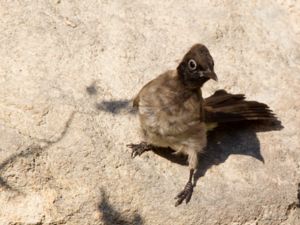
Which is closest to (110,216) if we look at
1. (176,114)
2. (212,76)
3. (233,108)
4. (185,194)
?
(185,194)

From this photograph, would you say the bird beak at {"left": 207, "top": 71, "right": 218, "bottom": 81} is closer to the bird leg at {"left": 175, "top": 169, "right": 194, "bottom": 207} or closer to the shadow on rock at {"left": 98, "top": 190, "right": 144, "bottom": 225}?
the bird leg at {"left": 175, "top": 169, "right": 194, "bottom": 207}

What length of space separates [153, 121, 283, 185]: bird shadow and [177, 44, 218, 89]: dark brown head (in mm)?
733

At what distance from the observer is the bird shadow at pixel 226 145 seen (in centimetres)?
591

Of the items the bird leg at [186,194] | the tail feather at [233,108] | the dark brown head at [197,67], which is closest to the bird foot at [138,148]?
the bird leg at [186,194]

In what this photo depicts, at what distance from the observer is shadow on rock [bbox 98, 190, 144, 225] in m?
5.24

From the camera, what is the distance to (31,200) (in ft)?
17.0

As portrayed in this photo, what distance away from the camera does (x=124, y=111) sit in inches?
234

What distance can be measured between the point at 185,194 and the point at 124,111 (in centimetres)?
105

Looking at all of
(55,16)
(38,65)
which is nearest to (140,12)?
(55,16)

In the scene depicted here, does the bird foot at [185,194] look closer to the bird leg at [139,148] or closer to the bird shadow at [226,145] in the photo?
the bird shadow at [226,145]

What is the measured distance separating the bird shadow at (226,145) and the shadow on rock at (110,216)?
0.77 meters

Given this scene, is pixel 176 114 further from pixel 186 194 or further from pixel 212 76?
pixel 186 194

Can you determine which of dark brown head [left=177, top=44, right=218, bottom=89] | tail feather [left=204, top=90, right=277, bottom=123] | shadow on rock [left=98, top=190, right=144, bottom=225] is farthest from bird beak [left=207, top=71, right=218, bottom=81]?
shadow on rock [left=98, top=190, right=144, bottom=225]

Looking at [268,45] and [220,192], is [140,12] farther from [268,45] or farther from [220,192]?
[220,192]
